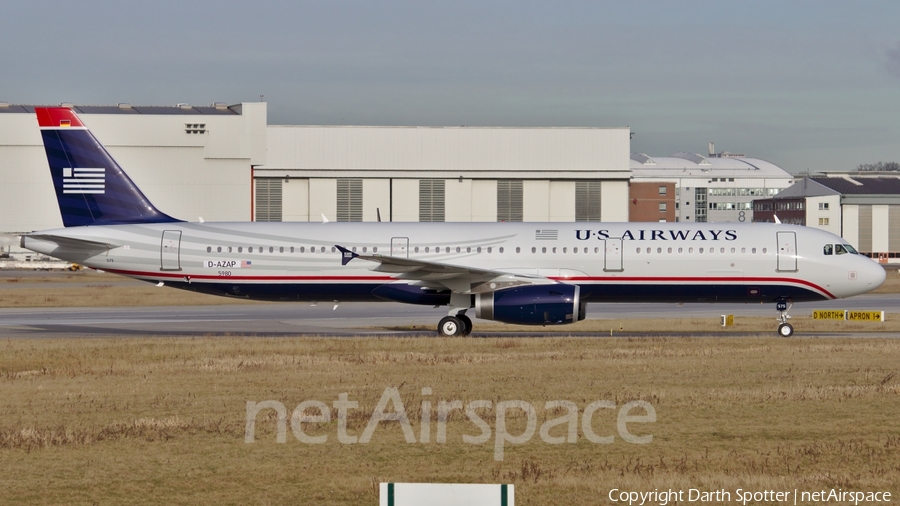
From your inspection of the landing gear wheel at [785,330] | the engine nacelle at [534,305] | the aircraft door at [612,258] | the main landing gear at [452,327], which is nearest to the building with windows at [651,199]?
the landing gear wheel at [785,330]

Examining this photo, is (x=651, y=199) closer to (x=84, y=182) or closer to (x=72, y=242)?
(x=84, y=182)

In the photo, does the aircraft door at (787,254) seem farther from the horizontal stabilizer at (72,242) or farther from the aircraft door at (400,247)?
the horizontal stabilizer at (72,242)

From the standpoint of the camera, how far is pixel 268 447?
1447cm

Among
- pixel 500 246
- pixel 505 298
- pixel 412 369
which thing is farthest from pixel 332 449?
pixel 500 246

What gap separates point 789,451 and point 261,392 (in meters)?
9.79

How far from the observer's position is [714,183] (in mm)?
180625

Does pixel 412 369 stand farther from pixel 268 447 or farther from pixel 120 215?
pixel 120 215

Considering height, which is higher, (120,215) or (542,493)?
(120,215)

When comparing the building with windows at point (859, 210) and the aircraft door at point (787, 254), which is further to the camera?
the building with windows at point (859, 210)

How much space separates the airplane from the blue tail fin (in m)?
0.75

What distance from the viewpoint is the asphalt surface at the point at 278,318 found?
3616 centimetres

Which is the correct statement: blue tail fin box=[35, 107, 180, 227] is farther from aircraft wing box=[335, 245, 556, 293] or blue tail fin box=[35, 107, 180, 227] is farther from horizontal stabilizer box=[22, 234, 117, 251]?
aircraft wing box=[335, 245, 556, 293]

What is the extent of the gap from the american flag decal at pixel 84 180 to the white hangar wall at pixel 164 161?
171ft

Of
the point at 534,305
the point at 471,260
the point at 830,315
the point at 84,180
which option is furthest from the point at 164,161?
the point at 534,305
